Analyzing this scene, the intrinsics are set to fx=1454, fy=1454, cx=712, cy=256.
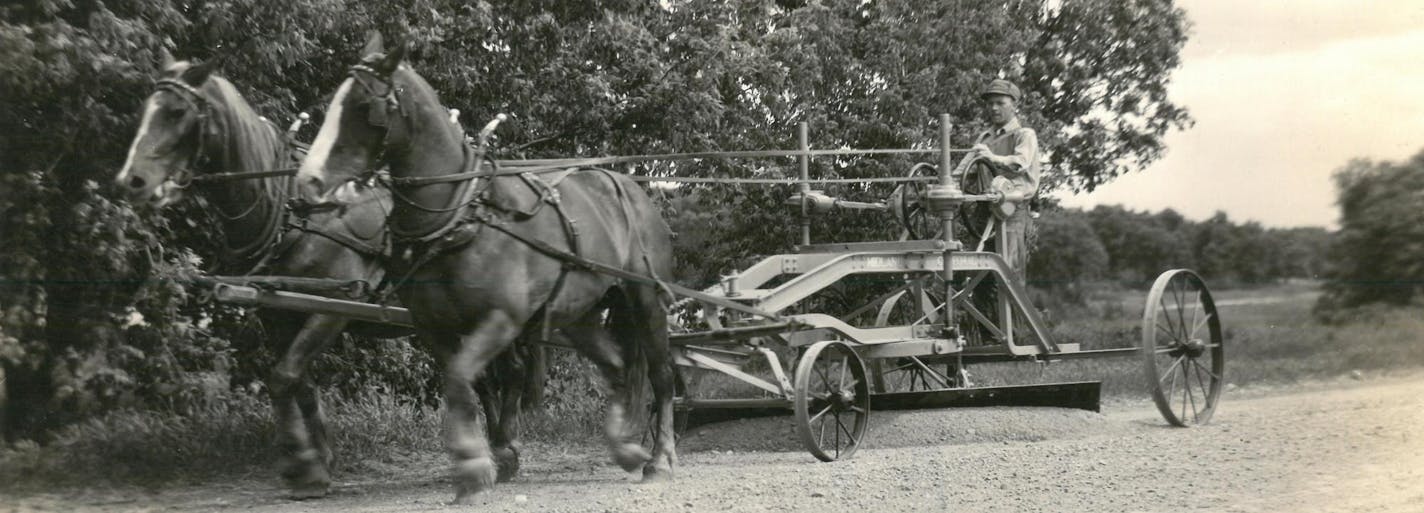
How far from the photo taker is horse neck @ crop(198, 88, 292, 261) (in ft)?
25.1

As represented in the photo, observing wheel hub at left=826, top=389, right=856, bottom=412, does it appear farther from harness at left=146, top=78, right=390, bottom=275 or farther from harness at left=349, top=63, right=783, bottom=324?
harness at left=146, top=78, right=390, bottom=275

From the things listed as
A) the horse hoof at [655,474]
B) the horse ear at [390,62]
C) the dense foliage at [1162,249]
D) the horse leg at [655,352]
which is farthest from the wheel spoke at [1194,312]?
the horse ear at [390,62]

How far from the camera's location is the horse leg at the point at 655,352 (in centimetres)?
840

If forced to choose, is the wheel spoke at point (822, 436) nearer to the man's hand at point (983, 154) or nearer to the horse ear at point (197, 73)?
the man's hand at point (983, 154)

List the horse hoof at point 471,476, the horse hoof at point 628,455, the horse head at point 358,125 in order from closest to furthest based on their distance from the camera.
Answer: the horse head at point 358,125
the horse hoof at point 471,476
the horse hoof at point 628,455

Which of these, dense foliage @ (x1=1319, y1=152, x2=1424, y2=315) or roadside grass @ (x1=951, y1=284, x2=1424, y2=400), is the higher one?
dense foliage @ (x1=1319, y1=152, x2=1424, y2=315)

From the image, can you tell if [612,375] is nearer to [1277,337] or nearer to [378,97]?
[378,97]

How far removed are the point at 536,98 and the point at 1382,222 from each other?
6656 millimetres

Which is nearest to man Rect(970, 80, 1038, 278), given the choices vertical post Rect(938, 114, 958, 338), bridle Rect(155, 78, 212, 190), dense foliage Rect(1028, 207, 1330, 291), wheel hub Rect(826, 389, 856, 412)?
vertical post Rect(938, 114, 958, 338)

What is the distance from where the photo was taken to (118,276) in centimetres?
862

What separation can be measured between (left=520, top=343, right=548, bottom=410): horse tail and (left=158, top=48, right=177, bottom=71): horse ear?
9.20ft

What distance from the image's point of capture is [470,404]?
705 centimetres

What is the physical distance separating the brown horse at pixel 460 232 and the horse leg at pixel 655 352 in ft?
0.79

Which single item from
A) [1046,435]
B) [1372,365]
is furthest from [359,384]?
[1372,365]
